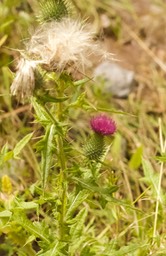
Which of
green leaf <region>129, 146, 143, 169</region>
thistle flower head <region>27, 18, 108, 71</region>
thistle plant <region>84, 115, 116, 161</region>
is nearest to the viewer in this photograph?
thistle flower head <region>27, 18, 108, 71</region>

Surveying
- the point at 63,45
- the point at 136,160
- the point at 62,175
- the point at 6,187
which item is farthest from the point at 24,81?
the point at 136,160

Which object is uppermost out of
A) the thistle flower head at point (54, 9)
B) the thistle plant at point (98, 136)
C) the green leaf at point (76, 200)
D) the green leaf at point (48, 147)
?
the thistle flower head at point (54, 9)

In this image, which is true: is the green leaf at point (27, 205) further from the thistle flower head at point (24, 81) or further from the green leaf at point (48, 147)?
the thistle flower head at point (24, 81)

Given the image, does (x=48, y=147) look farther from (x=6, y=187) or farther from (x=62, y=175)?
(x=6, y=187)

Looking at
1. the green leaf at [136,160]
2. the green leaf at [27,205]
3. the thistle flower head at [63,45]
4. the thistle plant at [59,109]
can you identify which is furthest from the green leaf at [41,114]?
the green leaf at [136,160]

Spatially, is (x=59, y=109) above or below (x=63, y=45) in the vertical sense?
below

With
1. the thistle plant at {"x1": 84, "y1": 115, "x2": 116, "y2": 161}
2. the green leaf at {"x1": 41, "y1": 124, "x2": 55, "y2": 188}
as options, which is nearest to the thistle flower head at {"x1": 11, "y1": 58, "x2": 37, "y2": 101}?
the green leaf at {"x1": 41, "y1": 124, "x2": 55, "y2": 188}

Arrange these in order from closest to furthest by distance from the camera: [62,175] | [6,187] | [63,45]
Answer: [63,45] < [62,175] < [6,187]

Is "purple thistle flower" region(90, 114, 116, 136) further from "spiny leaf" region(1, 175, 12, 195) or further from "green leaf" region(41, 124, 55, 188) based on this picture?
"spiny leaf" region(1, 175, 12, 195)
